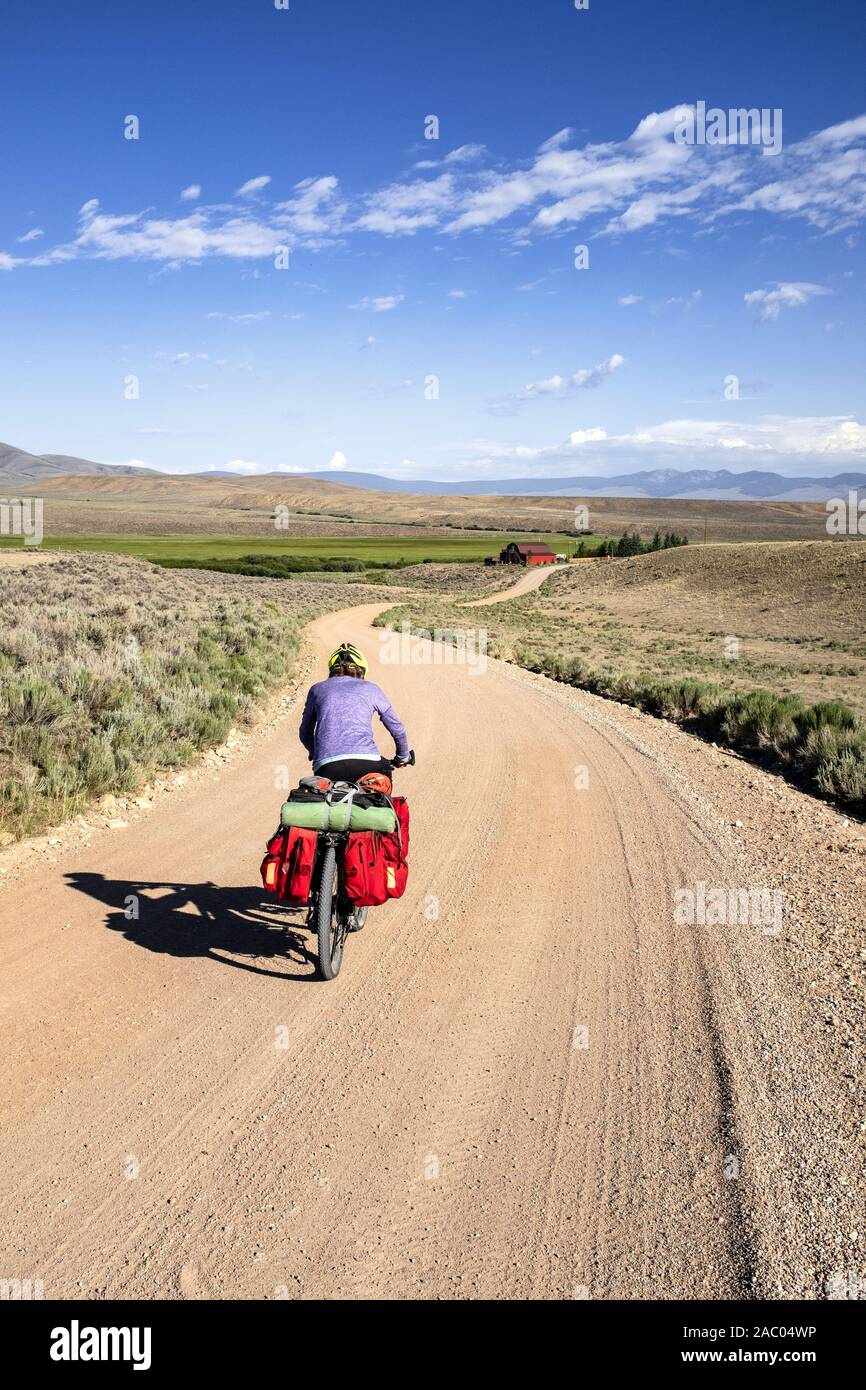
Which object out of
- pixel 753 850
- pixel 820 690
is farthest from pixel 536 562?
pixel 753 850

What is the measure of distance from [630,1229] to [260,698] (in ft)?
42.2

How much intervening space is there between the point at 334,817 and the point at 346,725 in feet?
3.00

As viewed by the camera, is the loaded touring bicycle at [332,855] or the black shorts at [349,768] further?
the black shorts at [349,768]

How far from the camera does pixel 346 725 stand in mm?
6105

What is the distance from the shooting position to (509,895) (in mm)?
7172

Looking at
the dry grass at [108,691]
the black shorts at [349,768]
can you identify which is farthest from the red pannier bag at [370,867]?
the dry grass at [108,691]

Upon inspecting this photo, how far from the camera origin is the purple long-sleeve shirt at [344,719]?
6059 millimetres

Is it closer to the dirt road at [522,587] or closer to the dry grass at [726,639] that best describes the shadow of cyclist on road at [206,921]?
the dry grass at [726,639]

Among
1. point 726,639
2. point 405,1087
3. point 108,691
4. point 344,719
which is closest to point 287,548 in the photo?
point 726,639

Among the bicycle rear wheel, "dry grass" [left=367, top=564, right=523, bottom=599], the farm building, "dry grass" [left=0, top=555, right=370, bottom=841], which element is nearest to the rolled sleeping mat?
the bicycle rear wheel

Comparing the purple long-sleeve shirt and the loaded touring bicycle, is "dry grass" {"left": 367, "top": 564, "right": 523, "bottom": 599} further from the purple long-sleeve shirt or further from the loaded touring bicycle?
the loaded touring bicycle

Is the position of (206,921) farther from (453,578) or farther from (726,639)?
(453,578)

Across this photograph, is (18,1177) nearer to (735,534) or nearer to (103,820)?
(103,820)

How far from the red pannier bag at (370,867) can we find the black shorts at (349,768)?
0.58 m
